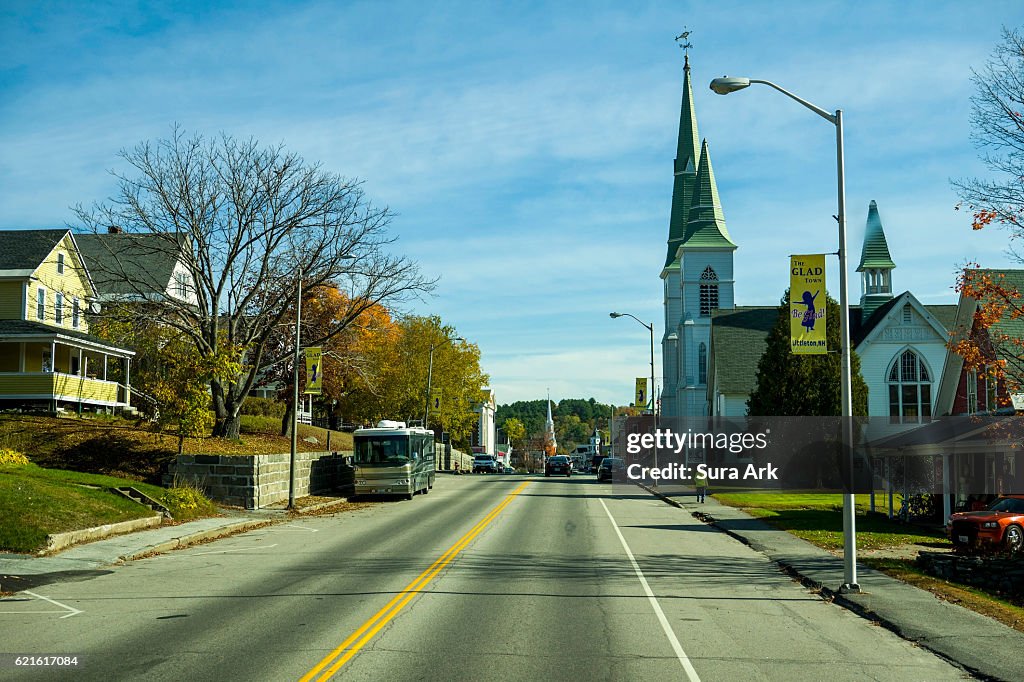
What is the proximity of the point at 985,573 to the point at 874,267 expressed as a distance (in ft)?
192

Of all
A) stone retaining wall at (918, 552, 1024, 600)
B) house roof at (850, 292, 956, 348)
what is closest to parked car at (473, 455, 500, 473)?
house roof at (850, 292, 956, 348)

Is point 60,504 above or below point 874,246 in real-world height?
below

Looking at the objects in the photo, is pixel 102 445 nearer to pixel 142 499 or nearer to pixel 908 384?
pixel 142 499

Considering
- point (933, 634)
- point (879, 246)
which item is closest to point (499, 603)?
point (933, 634)

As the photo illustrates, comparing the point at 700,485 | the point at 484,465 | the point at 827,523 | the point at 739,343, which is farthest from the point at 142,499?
the point at 484,465

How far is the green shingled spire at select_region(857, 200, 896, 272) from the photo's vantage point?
7194 cm

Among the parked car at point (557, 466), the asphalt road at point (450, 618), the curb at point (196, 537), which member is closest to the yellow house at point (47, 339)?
the curb at point (196, 537)

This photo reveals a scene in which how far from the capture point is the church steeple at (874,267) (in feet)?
233

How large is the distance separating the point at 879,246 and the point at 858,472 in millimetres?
39527

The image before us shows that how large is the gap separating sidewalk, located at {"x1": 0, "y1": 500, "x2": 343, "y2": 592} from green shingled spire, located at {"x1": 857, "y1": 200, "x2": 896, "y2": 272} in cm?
5871

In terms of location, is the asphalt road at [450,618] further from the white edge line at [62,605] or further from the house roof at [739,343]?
the house roof at [739,343]

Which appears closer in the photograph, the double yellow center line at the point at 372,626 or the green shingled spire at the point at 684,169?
the double yellow center line at the point at 372,626

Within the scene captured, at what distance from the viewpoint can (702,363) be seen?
78312 millimetres

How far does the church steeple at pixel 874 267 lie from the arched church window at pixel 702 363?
13.4 meters
